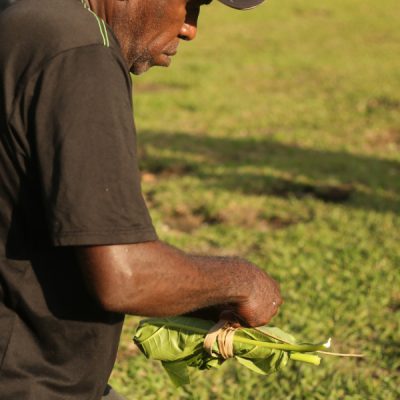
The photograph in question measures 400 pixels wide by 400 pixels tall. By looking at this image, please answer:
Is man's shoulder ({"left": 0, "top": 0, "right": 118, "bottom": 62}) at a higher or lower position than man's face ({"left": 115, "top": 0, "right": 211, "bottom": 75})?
higher

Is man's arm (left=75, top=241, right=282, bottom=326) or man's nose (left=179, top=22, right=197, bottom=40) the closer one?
man's arm (left=75, top=241, right=282, bottom=326)

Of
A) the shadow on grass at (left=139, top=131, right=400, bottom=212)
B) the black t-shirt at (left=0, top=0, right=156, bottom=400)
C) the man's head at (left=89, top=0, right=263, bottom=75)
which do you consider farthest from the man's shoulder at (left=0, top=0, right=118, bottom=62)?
the shadow on grass at (left=139, top=131, right=400, bottom=212)

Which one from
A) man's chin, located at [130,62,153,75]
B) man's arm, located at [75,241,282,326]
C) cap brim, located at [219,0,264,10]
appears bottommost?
man's arm, located at [75,241,282,326]

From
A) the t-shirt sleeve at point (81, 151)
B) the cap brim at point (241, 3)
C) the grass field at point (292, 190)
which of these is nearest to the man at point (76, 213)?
the t-shirt sleeve at point (81, 151)

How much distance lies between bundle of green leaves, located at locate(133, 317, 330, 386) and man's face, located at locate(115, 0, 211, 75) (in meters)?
0.68

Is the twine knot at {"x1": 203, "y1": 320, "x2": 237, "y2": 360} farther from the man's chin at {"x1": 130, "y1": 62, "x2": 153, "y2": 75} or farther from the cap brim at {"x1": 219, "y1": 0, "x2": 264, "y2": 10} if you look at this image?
A: the cap brim at {"x1": 219, "y1": 0, "x2": 264, "y2": 10}

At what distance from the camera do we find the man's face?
183 centimetres

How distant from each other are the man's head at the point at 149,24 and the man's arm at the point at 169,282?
505 millimetres

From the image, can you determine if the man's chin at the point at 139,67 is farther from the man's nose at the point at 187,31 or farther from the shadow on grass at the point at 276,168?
the shadow on grass at the point at 276,168

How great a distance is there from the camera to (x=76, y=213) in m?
1.53

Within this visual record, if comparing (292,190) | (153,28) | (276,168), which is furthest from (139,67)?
(276,168)

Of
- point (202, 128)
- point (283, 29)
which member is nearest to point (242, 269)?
point (202, 128)

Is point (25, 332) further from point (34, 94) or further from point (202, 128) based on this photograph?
point (202, 128)

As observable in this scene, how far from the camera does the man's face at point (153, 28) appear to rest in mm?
1830
